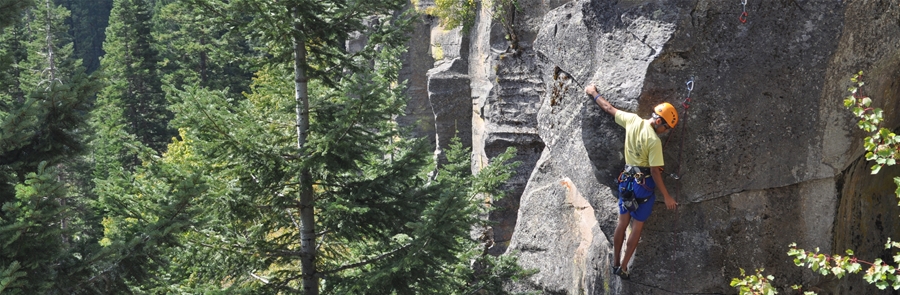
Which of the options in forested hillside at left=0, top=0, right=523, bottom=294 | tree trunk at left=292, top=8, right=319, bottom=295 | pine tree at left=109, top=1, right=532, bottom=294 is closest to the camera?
forested hillside at left=0, top=0, right=523, bottom=294

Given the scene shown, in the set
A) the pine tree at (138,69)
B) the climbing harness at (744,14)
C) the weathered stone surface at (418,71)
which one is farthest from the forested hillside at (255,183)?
the pine tree at (138,69)

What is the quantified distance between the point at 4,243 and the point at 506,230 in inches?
421

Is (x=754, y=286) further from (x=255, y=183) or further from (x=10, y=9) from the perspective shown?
(x=10, y=9)

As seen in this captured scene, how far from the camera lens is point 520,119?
15367 mm

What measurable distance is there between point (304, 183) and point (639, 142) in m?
3.85

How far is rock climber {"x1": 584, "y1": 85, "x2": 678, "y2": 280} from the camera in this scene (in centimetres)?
716

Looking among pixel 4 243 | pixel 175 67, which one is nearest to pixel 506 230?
pixel 4 243

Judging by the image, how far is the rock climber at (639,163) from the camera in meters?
7.16

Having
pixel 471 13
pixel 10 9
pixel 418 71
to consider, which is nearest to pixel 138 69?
Result: pixel 418 71

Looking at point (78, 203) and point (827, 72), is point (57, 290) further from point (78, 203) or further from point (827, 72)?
point (827, 72)

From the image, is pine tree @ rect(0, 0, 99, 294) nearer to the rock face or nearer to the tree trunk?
the tree trunk

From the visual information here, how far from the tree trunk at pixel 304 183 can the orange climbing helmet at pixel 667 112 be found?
3.84 m

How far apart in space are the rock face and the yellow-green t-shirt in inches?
4.9

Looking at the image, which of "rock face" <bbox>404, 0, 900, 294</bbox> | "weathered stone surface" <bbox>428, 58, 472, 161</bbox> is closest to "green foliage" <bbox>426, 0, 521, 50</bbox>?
"weathered stone surface" <bbox>428, 58, 472, 161</bbox>
